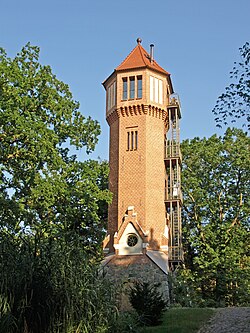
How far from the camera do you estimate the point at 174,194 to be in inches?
1119

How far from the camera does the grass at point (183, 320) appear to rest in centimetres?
1503

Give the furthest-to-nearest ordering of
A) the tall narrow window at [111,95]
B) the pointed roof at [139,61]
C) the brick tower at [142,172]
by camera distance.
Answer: the tall narrow window at [111,95], the pointed roof at [139,61], the brick tower at [142,172]

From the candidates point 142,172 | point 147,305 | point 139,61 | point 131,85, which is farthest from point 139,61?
point 147,305

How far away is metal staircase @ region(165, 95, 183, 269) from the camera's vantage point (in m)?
27.6

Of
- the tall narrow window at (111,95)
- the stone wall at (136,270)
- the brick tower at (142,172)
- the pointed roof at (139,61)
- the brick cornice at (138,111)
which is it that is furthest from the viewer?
the tall narrow window at (111,95)

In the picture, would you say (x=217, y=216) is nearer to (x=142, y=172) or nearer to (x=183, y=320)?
(x=142, y=172)

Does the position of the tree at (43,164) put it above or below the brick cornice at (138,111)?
below

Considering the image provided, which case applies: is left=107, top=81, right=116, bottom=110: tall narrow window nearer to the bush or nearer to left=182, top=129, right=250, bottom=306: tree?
left=182, top=129, right=250, bottom=306: tree

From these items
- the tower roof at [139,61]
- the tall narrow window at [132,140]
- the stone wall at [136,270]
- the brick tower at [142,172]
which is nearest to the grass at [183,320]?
the stone wall at [136,270]

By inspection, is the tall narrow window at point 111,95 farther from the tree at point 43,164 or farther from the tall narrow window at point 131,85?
the tree at point 43,164

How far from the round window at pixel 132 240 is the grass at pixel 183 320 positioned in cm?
857

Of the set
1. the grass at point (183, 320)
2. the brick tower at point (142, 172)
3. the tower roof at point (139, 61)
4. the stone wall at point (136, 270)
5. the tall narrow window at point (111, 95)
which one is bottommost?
the grass at point (183, 320)

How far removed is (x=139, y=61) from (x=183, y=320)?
690 inches

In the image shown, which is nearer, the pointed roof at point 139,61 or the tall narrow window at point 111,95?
the pointed roof at point 139,61
